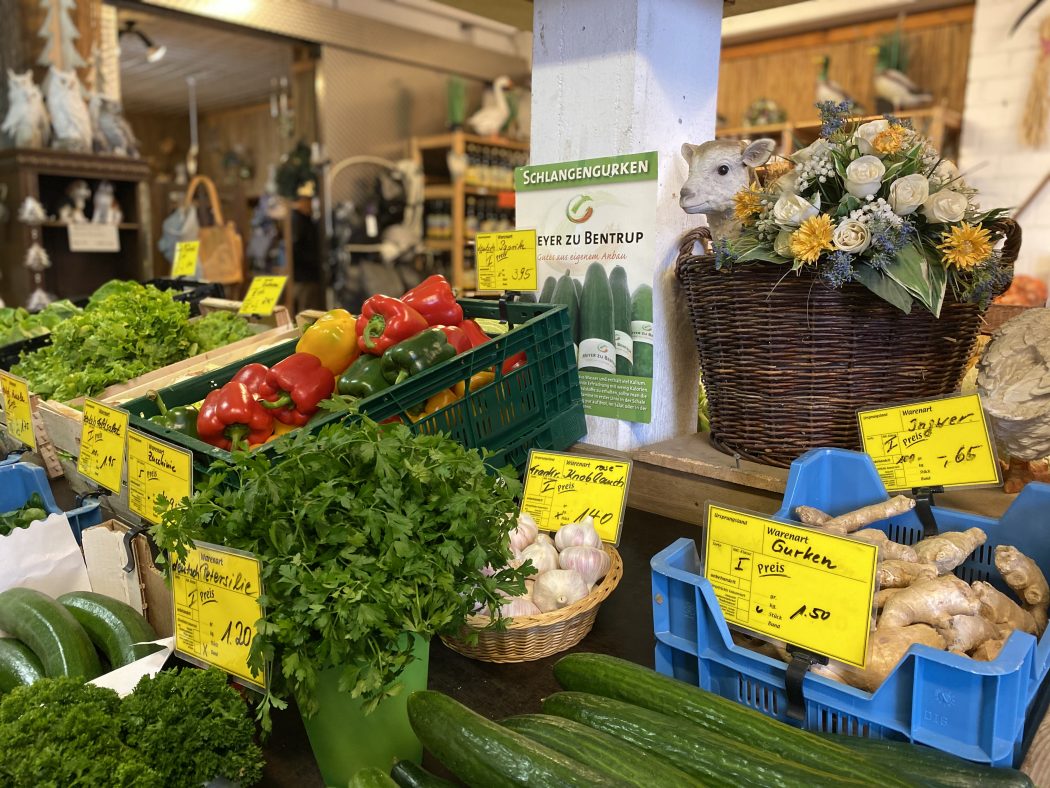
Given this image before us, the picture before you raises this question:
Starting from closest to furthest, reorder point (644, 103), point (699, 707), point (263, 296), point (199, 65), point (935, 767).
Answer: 1. point (935, 767)
2. point (699, 707)
3. point (644, 103)
4. point (263, 296)
5. point (199, 65)

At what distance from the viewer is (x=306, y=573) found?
0.75m

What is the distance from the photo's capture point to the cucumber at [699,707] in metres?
0.73

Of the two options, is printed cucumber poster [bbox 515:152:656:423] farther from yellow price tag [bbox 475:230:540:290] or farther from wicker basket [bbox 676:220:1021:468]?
wicker basket [bbox 676:220:1021:468]

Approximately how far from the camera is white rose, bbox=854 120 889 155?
1.29m

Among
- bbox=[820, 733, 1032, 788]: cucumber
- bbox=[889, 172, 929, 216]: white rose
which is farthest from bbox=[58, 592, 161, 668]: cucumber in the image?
bbox=[889, 172, 929, 216]: white rose

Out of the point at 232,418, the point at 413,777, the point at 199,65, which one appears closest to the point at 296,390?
the point at 232,418

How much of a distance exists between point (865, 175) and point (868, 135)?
10 centimetres

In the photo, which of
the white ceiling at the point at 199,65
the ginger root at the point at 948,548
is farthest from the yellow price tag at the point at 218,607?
the white ceiling at the point at 199,65

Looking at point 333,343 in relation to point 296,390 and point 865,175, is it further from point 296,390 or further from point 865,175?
point 865,175

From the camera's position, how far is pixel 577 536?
1158 mm

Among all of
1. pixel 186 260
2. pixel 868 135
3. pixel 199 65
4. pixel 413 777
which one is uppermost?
pixel 199 65

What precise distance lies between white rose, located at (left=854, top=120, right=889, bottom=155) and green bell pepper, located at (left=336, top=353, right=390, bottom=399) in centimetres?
98

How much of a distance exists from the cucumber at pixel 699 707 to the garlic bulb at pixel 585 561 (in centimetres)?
21

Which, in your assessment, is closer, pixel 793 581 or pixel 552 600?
pixel 793 581
